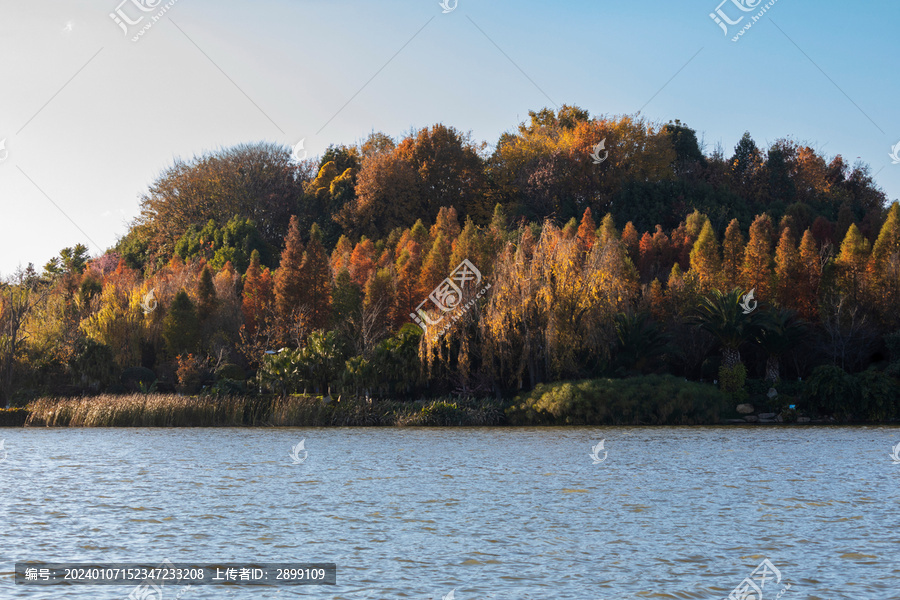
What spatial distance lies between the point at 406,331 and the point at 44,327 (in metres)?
20.6

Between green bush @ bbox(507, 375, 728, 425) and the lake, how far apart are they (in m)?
7.28

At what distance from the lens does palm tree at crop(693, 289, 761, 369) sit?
40062mm

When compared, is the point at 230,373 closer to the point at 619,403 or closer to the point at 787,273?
the point at 619,403

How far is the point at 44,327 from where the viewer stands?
152ft

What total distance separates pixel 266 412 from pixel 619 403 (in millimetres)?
14923

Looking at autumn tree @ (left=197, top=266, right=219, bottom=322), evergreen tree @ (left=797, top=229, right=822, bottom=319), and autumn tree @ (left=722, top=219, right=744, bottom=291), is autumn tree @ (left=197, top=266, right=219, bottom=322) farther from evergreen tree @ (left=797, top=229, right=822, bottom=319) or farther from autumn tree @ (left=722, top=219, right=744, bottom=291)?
evergreen tree @ (left=797, top=229, right=822, bottom=319)

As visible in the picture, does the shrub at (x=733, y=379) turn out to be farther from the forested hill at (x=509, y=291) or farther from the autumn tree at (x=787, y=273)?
the autumn tree at (x=787, y=273)

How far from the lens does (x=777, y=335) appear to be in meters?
40.2

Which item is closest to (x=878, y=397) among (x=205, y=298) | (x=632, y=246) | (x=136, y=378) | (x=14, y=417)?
(x=632, y=246)

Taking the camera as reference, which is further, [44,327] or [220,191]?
[220,191]

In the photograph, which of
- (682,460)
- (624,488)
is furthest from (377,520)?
(682,460)

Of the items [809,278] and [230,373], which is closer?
[230,373]

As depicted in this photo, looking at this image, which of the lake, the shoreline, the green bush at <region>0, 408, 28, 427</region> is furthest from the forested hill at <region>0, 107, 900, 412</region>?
the lake

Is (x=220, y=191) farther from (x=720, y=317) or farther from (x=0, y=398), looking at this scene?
(x=720, y=317)
